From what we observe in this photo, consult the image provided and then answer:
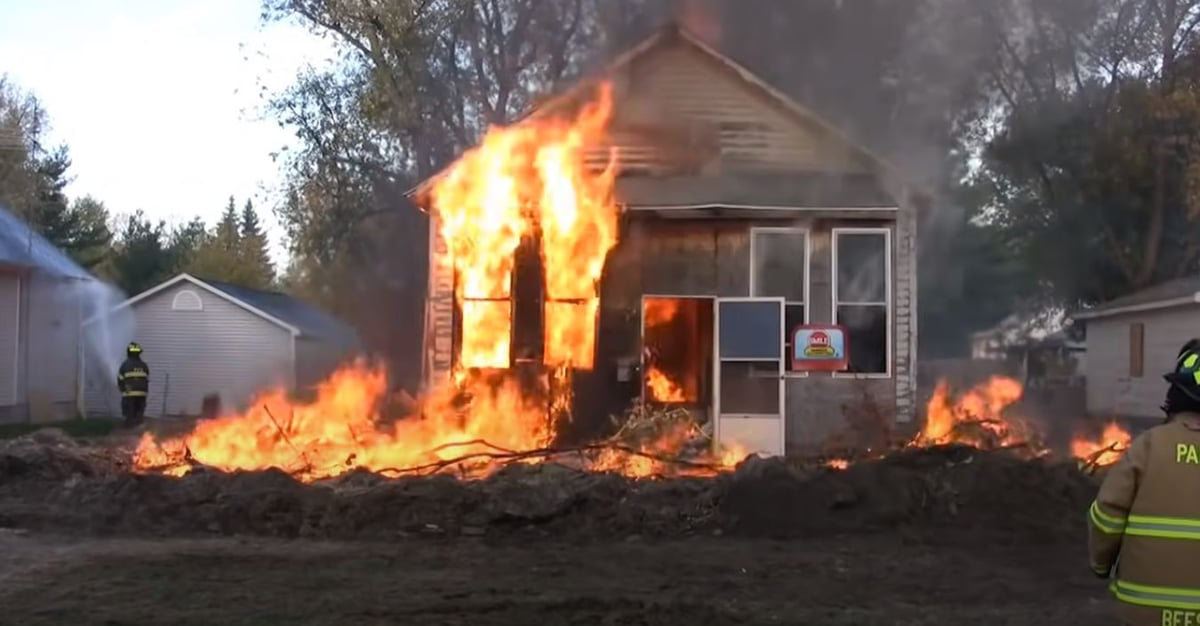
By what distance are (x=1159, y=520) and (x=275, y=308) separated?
99.5 ft

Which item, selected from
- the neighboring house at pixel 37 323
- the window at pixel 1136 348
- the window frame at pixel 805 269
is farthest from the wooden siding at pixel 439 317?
the window at pixel 1136 348

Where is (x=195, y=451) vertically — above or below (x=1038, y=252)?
below

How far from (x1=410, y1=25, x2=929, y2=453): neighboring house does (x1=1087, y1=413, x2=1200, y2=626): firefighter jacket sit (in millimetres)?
11404

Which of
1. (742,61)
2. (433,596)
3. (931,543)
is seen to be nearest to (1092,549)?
(433,596)

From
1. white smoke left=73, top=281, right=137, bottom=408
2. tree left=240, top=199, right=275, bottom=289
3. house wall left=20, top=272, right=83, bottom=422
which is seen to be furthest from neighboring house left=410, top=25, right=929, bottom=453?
tree left=240, top=199, right=275, bottom=289

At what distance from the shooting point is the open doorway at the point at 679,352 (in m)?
17.3

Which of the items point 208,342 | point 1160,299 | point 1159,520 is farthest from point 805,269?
point 208,342

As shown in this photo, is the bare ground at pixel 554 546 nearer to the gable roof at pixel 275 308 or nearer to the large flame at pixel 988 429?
the large flame at pixel 988 429

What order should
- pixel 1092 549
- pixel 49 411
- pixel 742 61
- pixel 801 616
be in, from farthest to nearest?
pixel 49 411, pixel 742 61, pixel 801 616, pixel 1092 549

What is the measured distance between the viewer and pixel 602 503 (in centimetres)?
1098

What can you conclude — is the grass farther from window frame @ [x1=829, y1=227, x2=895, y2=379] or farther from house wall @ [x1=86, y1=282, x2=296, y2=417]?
window frame @ [x1=829, y1=227, x2=895, y2=379]

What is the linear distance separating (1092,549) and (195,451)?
1133cm

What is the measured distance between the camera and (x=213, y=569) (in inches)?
366

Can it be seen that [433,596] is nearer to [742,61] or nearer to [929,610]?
[929,610]
